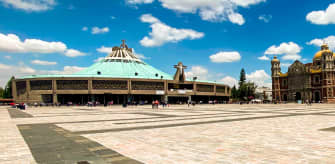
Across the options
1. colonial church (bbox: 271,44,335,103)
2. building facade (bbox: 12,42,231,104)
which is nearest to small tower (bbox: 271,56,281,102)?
colonial church (bbox: 271,44,335,103)

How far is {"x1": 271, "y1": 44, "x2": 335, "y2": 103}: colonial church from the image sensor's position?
311 ft

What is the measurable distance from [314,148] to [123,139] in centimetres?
729

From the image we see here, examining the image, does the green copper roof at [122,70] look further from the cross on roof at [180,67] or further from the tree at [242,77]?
the tree at [242,77]

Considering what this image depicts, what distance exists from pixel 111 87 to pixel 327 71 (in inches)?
3135

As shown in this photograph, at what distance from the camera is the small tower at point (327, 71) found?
93438mm

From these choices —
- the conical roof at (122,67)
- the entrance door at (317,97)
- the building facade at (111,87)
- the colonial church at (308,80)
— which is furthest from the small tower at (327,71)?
the conical roof at (122,67)

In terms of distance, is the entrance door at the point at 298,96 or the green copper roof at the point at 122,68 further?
the entrance door at the point at 298,96

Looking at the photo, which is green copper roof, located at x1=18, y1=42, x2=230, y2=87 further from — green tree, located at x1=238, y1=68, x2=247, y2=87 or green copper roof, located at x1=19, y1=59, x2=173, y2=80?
green tree, located at x1=238, y1=68, x2=247, y2=87

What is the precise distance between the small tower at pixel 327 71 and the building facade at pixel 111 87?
4008 centimetres

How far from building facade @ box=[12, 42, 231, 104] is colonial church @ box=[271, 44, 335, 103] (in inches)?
1318

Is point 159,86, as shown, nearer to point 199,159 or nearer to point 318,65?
point 318,65

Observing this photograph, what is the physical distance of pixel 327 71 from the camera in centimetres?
9512

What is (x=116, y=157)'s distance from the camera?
768 cm

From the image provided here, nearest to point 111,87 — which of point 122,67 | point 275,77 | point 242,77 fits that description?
point 122,67
